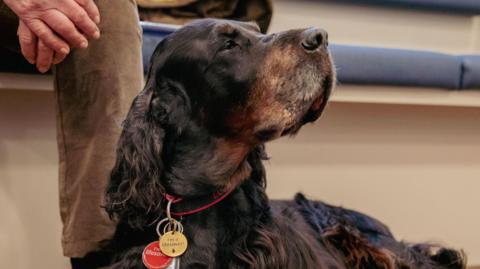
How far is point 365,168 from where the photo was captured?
2.07 m

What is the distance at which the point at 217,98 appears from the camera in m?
1.01

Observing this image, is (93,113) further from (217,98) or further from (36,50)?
(217,98)

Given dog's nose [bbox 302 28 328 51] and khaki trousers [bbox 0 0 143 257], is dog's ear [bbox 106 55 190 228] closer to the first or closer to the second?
khaki trousers [bbox 0 0 143 257]

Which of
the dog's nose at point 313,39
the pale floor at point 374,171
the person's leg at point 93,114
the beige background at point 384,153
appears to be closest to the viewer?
the dog's nose at point 313,39

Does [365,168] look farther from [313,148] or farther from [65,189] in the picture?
[65,189]

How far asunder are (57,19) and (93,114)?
0.24m

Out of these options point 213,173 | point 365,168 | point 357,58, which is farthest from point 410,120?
point 213,173

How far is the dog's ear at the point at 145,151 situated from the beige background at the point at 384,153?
27.1 inches

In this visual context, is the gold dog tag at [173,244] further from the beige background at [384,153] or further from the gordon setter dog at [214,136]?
the beige background at [384,153]

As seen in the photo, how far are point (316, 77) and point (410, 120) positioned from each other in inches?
50.6

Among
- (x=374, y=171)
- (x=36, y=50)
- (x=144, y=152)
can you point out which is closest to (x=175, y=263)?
(x=144, y=152)

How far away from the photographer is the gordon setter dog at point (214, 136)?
96cm

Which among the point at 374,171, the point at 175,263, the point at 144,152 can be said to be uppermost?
the point at 144,152

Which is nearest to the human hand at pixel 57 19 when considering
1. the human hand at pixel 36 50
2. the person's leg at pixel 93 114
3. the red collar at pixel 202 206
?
the human hand at pixel 36 50
